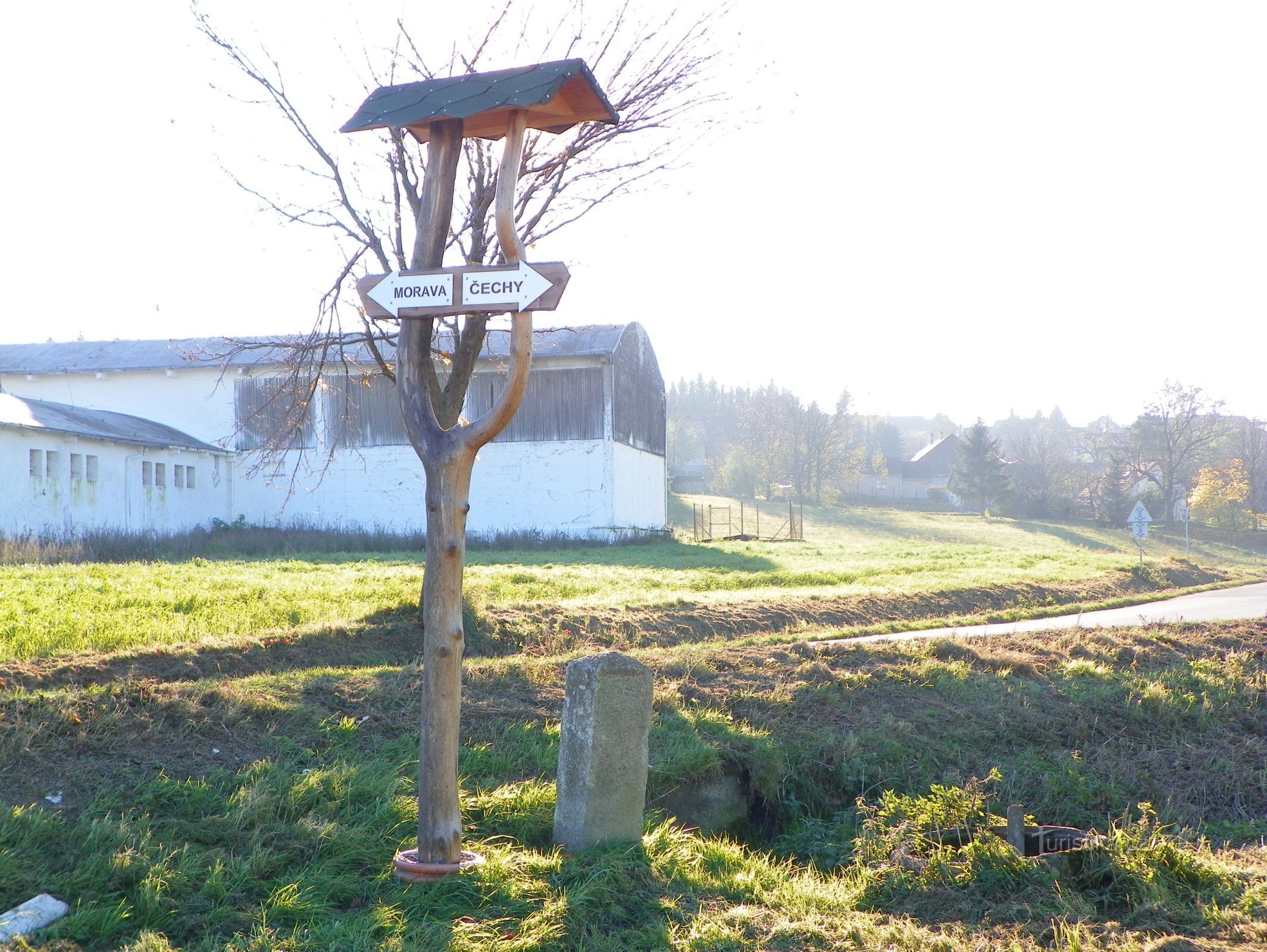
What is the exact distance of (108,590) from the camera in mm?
13312

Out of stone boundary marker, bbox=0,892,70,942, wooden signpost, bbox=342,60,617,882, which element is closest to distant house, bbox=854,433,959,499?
wooden signpost, bbox=342,60,617,882

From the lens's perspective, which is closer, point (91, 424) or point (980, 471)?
point (91, 424)

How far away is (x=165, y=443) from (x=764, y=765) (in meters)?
28.4

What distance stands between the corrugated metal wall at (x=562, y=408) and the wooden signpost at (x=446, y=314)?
91.9 ft

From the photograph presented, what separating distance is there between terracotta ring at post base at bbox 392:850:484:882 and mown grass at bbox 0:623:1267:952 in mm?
64

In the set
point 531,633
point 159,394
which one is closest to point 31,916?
point 531,633

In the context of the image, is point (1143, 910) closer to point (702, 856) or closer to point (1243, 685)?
point (702, 856)

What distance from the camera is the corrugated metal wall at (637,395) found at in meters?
34.8

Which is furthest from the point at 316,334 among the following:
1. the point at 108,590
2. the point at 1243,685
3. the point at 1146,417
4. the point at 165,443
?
the point at 1146,417

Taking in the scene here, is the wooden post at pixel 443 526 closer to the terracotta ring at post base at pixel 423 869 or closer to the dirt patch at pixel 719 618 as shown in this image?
the terracotta ring at post base at pixel 423 869

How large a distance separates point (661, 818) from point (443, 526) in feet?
8.89

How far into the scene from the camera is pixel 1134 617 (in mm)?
16891

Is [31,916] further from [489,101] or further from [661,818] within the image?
[489,101]

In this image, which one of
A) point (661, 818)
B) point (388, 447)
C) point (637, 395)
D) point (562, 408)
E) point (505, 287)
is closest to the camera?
point (505, 287)
